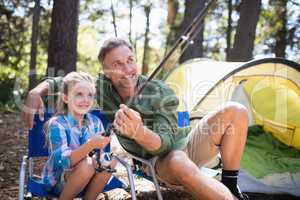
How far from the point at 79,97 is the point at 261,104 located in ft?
7.02

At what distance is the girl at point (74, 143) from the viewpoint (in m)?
2.07

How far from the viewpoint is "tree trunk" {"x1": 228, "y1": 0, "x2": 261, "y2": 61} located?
7113 millimetres

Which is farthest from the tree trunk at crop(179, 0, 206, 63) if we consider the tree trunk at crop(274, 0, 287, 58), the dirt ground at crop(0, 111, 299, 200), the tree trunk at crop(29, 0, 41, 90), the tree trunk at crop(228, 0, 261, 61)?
the tree trunk at crop(274, 0, 287, 58)

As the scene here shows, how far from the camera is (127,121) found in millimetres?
1869

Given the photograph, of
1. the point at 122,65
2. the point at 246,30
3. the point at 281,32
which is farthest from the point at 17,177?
the point at 281,32

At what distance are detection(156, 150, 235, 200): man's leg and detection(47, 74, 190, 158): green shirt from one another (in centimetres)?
11

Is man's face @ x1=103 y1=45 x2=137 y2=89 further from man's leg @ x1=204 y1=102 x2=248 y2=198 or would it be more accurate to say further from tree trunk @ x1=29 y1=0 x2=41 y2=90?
tree trunk @ x1=29 y1=0 x2=41 y2=90

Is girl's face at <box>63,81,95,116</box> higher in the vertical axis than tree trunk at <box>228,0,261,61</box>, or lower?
lower

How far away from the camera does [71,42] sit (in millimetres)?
5098

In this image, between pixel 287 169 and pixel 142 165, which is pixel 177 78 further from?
pixel 142 165

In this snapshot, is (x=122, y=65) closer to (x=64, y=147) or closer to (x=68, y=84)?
(x=68, y=84)

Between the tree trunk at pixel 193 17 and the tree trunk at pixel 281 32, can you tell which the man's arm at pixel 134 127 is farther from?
the tree trunk at pixel 281 32

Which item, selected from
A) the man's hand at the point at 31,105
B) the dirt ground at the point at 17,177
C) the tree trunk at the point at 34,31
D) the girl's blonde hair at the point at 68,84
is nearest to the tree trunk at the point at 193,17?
the tree trunk at the point at 34,31

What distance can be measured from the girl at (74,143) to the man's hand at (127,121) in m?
0.14
